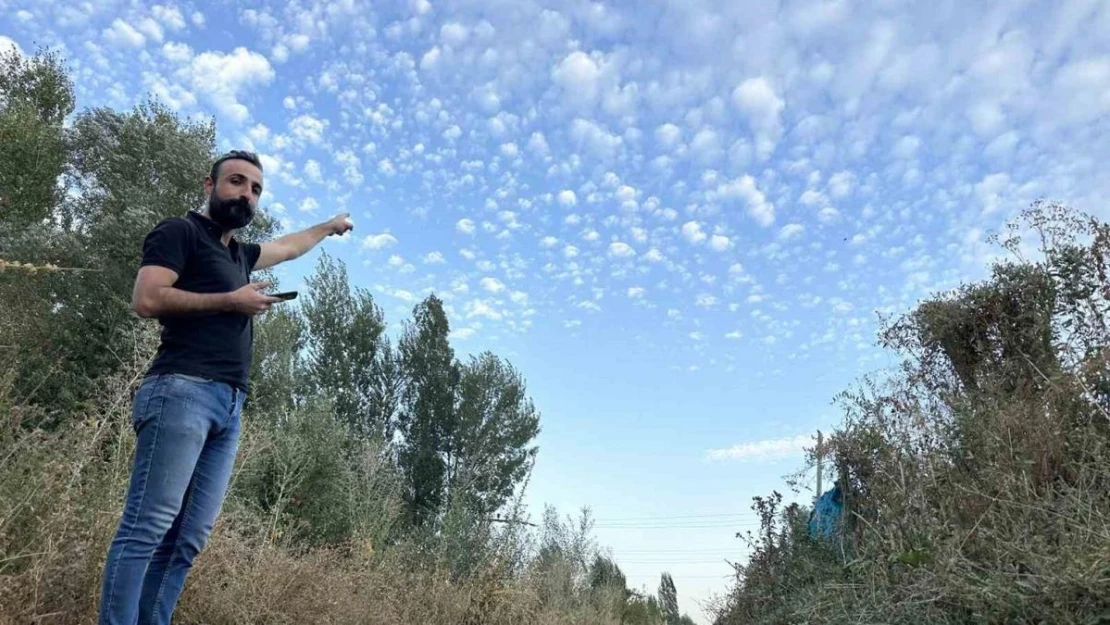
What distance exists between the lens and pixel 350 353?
20109 millimetres

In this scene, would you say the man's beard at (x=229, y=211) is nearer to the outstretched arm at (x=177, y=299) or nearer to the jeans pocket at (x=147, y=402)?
the outstretched arm at (x=177, y=299)

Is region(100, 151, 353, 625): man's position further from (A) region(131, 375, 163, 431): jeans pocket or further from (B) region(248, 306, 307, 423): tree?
(B) region(248, 306, 307, 423): tree

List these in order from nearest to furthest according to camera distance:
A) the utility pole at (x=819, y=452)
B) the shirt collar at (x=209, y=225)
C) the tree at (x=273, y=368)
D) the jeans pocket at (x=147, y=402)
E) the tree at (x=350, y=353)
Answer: the jeans pocket at (x=147, y=402) < the shirt collar at (x=209, y=225) < the utility pole at (x=819, y=452) < the tree at (x=273, y=368) < the tree at (x=350, y=353)

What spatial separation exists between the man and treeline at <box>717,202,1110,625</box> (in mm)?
2876

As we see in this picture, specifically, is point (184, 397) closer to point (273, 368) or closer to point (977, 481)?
point (977, 481)

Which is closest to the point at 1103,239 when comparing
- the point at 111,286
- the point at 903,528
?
the point at 903,528

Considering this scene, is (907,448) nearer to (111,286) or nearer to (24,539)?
(24,539)

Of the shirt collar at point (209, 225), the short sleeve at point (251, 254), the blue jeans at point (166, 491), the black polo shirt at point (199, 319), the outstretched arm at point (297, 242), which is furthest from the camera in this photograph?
the outstretched arm at point (297, 242)

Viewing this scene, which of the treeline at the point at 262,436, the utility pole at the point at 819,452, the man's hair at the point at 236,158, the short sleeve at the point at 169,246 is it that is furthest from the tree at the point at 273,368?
the short sleeve at the point at 169,246

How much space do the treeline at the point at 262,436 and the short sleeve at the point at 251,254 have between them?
23.2 inches

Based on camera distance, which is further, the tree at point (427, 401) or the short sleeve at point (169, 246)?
the tree at point (427, 401)

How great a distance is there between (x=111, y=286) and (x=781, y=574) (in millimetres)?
10804

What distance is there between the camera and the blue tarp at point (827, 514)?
6.21 metres

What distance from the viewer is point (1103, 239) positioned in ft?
20.0
